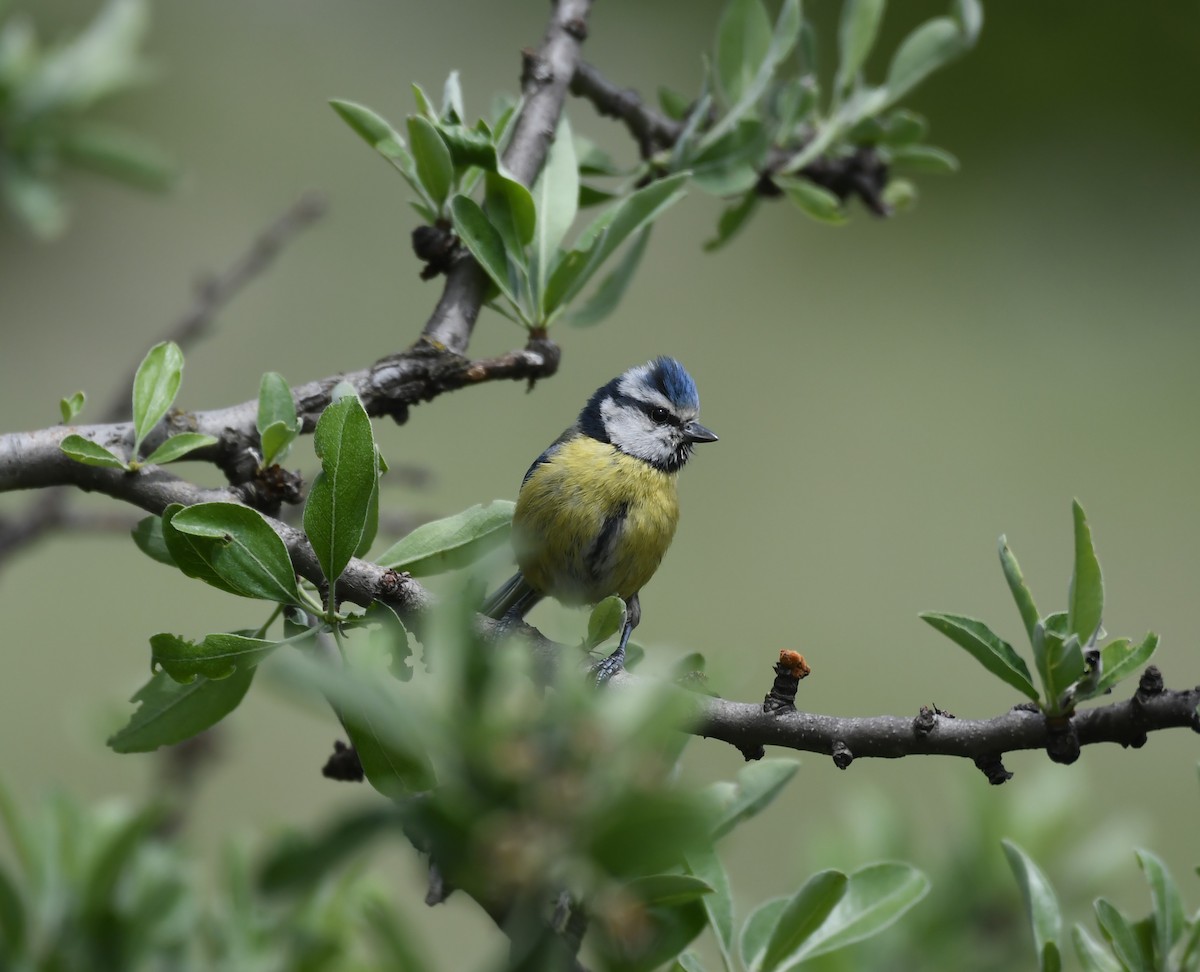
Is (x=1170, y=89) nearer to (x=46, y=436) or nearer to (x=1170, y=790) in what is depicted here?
(x=1170, y=790)

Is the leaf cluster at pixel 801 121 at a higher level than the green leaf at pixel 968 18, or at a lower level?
lower

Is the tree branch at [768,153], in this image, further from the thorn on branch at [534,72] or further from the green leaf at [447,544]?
the green leaf at [447,544]

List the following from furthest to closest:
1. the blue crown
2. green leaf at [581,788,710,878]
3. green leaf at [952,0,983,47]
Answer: the blue crown, green leaf at [952,0,983,47], green leaf at [581,788,710,878]

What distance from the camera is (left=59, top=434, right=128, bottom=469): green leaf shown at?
849mm

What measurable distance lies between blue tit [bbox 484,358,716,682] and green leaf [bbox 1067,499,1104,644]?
68cm

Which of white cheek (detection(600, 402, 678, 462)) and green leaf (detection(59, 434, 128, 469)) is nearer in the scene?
green leaf (detection(59, 434, 128, 469))

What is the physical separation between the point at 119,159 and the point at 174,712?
97cm

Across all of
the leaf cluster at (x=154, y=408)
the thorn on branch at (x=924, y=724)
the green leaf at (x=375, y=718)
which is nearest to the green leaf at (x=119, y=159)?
the leaf cluster at (x=154, y=408)

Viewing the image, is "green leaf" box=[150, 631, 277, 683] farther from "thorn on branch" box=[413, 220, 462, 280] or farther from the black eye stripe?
the black eye stripe

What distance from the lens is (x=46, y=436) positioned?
2.99ft

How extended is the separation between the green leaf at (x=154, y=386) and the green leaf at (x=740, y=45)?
0.71 m

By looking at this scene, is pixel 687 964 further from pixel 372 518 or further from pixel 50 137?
pixel 50 137

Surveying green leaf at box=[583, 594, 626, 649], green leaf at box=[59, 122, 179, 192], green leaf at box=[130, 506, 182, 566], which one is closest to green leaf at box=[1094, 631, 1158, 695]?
green leaf at box=[583, 594, 626, 649]

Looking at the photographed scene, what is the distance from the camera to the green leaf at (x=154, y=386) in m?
0.92
